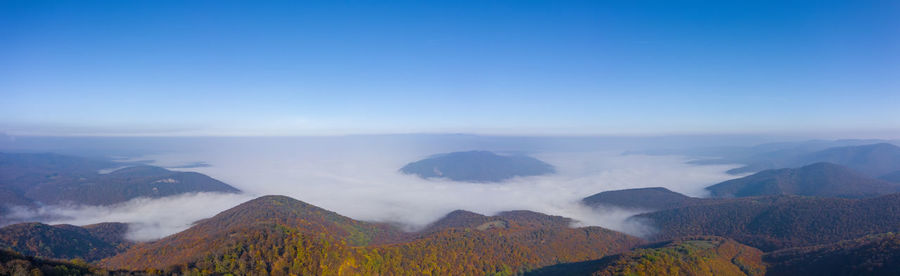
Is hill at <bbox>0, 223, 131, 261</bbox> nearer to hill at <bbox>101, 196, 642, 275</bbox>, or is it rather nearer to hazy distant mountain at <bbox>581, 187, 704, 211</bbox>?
hill at <bbox>101, 196, 642, 275</bbox>

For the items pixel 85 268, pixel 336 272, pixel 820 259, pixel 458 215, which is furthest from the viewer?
pixel 458 215

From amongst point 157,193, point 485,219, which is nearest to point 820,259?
point 485,219

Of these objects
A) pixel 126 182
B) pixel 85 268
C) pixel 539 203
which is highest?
pixel 85 268

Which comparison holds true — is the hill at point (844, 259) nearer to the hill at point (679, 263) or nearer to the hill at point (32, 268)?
the hill at point (679, 263)

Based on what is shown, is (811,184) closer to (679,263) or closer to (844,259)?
(844,259)

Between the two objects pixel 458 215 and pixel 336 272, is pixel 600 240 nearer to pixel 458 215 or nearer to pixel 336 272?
pixel 458 215

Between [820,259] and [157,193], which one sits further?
[157,193]
